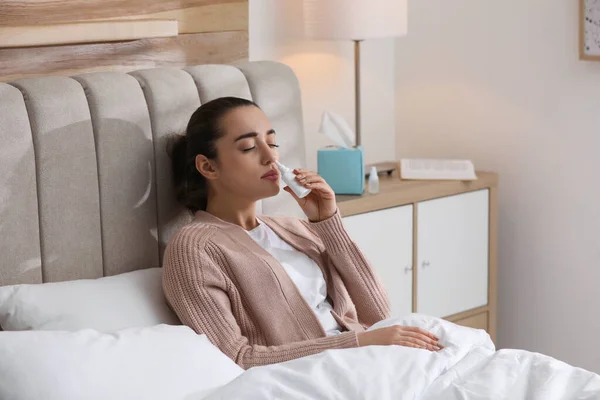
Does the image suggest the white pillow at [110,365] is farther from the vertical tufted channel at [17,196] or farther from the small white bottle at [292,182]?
the small white bottle at [292,182]

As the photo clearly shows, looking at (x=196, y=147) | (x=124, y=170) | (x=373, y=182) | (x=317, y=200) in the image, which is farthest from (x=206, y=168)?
(x=373, y=182)

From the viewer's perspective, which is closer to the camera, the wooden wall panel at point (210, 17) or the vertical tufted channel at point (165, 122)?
the vertical tufted channel at point (165, 122)

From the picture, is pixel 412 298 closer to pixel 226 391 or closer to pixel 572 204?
pixel 572 204

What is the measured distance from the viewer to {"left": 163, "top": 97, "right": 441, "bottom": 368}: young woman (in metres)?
2.11

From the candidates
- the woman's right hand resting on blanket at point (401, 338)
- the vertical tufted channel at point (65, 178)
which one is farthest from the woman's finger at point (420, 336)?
the vertical tufted channel at point (65, 178)

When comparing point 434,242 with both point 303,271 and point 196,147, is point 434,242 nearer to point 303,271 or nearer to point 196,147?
point 303,271

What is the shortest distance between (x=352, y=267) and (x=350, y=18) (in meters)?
1.00

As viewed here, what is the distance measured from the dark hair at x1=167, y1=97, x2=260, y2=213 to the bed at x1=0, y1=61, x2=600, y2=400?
0.03 m

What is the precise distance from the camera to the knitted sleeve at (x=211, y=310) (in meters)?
2.09

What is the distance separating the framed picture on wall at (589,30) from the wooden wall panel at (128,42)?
Result: 42.0 inches

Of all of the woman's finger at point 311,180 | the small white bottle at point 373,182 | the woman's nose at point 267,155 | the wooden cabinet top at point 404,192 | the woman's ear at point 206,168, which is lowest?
the wooden cabinet top at point 404,192

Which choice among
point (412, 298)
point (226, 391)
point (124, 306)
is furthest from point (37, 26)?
point (412, 298)

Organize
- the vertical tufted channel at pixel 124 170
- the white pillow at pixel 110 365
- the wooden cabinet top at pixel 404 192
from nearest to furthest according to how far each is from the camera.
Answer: the white pillow at pixel 110 365, the vertical tufted channel at pixel 124 170, the wooden cabinet top at pixel 404 192

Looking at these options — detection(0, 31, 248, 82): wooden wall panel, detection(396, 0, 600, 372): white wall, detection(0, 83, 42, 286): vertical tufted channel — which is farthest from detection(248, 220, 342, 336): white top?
detection(396, 0, 600, 372): white wall
